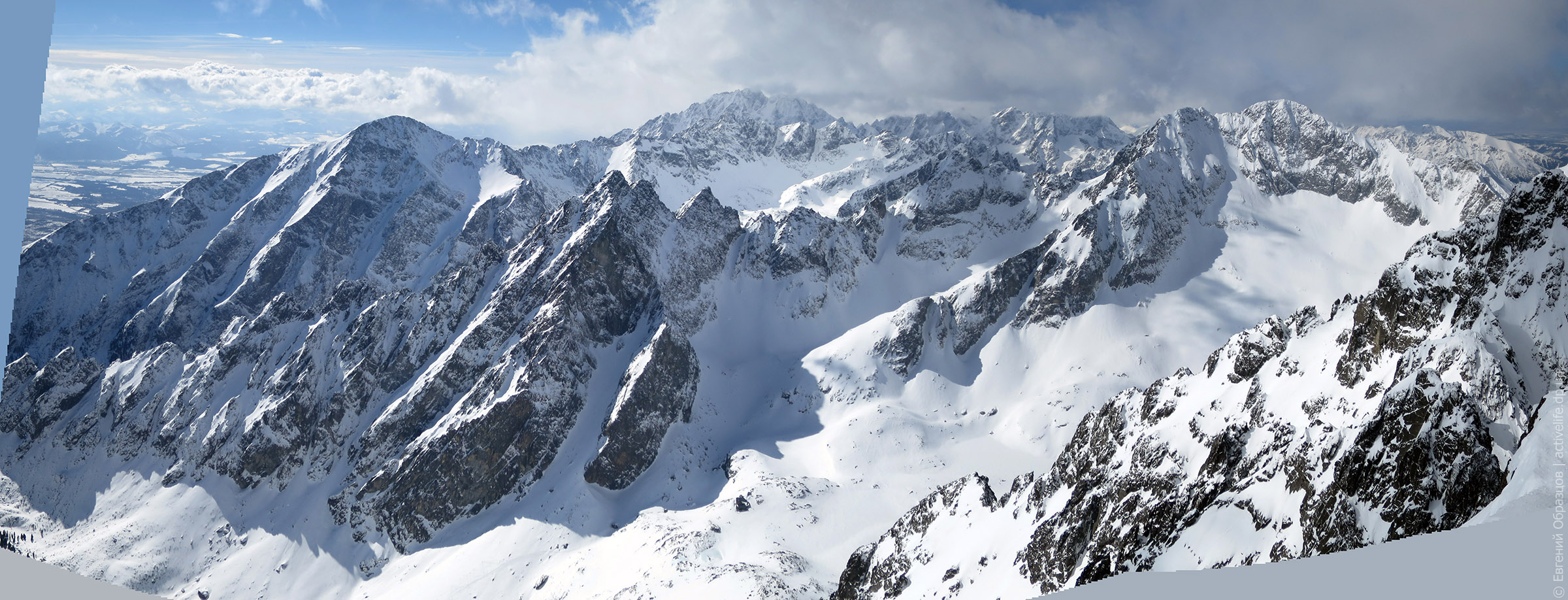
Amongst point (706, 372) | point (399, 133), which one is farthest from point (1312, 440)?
point (399, 133)

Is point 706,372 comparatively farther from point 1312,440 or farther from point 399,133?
point 399,133

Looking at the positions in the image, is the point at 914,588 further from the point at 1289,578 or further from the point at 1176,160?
the point at 1176,160

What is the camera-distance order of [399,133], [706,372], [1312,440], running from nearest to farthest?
[1312,440], [706,372], [399,133]

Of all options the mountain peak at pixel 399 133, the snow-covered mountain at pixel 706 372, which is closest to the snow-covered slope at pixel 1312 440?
the snow-covered mountain at pixel 706 372

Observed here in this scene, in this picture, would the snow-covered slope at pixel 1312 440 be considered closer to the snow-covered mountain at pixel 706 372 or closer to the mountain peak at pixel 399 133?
the snow-covered mountain at pixel 706 372

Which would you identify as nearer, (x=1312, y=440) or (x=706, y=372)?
(x=1312, y=440)

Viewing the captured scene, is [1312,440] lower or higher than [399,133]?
lower

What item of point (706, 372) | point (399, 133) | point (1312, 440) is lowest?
point (1312, 440)

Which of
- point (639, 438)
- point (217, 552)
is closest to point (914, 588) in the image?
point (639, 438)
